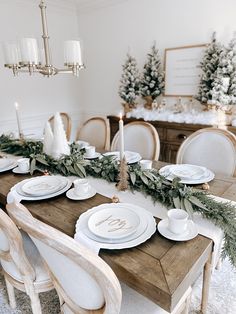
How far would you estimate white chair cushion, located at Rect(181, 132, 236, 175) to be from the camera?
5.39 feet

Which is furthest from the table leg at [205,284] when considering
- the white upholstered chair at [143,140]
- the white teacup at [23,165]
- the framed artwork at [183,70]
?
the framed artwork at [183,70]

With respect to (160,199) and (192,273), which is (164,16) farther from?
(192,273)

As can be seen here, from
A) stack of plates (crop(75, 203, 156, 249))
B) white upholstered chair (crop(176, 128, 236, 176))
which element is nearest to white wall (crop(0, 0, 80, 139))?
white upholstered chair (crop(176, 128, 236, 176))

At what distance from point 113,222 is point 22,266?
0.47 metres

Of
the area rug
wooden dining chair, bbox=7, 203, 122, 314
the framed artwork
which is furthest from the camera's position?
the framed artwork

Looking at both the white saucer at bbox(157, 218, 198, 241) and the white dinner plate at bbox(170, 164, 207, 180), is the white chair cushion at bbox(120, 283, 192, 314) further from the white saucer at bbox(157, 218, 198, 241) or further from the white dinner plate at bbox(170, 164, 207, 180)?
the white dinner plate at bbox(170, 164, 207, 180)

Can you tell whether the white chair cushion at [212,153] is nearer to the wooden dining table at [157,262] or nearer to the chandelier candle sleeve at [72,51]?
the wooden dining table at [157,262]

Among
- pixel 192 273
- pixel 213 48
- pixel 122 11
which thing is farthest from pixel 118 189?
pixel 122 11

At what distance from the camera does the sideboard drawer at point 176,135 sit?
2677 millimetres

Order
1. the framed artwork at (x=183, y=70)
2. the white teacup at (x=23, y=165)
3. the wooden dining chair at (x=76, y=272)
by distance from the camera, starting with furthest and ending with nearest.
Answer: the framed artwork at (x=183, y=70)
the white teacup at (x=23, y=165)
the wooden dining chair at (x=76, y=272)

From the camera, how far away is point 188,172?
1.49 metres

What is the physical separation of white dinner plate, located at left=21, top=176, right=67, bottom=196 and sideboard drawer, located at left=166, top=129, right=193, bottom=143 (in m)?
1.68

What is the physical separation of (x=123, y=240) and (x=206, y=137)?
1196mm

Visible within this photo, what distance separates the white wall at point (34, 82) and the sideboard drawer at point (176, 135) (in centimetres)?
210
